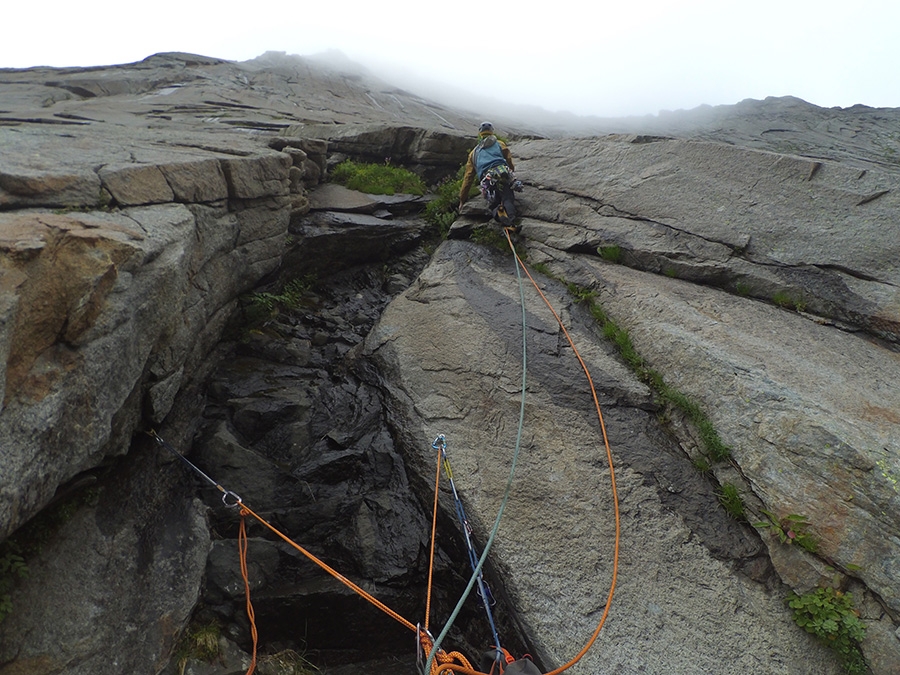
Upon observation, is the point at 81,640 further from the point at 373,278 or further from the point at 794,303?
the point at 794,303

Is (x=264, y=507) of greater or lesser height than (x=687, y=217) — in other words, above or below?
below

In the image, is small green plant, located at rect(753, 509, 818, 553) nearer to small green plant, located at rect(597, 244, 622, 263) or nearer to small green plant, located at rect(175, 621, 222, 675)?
small green plant, located at rect(597, 244, 622, 263)

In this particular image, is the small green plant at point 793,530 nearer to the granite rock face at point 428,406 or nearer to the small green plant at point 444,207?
the granite rock face at point 428,406

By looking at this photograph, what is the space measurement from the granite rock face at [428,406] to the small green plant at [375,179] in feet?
5.80

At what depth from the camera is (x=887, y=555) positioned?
435 centimetres

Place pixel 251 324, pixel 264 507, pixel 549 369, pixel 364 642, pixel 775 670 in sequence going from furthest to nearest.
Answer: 1. pixel 251 324
2. pixel 549 369
3. pixel 264 507
4. pixel 364 642
5. pixel 775 670

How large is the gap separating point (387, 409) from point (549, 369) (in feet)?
8.17

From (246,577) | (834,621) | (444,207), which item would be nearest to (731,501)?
(834,621)

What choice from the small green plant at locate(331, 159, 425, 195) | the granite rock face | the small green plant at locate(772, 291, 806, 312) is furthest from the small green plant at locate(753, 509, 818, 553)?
the small green plant at locate(331, 159, 425, 195)

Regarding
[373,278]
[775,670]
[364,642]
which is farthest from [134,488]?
[775,670]

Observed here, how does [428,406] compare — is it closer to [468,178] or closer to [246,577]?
[246,577]

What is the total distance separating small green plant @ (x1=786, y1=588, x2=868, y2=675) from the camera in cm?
417

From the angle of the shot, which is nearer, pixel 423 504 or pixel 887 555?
pixel 887 555

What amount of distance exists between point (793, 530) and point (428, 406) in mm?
4325
